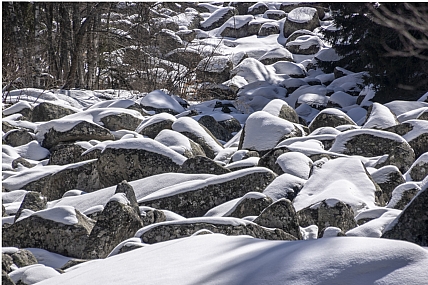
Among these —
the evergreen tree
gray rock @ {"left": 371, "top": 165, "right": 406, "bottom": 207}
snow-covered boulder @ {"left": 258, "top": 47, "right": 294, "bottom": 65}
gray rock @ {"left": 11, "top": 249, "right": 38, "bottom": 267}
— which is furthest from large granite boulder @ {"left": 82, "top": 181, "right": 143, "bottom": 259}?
snow-covered boulder @ {"left": 258, "top": 47, "right": 294, "bottom": 65}

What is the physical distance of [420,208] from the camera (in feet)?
8.39

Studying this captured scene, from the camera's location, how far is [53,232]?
388 cm

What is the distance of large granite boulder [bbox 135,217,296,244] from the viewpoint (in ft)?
11.1

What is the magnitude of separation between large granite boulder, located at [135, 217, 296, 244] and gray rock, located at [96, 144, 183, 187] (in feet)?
7.44

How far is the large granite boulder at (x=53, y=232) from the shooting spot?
384 centimetres

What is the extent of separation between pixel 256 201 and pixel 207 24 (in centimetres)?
1959

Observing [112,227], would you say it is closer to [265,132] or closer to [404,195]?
[404,195]

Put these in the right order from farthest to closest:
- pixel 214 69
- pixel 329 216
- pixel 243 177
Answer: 1. pixel 214 69
2. pixel 243 177
3. pixel 329 216

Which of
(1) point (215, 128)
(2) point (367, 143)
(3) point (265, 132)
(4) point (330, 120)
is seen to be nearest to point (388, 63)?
(4) point (330, 120)

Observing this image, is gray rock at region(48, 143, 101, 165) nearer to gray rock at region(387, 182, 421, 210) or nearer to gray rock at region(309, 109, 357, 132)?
gray rock at region(309, 109, 357, 132)

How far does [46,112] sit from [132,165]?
3.40m

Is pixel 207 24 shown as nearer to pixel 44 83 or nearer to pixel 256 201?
pixel 44 83

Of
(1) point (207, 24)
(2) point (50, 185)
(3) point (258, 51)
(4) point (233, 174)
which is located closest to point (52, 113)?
(2) point (50, 185)

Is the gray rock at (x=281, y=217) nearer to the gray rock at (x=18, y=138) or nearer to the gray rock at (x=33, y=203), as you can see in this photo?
the gray rock at (x=33, y=203)
